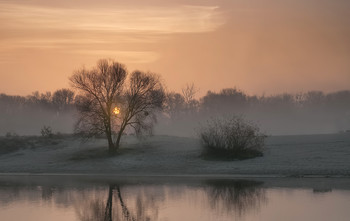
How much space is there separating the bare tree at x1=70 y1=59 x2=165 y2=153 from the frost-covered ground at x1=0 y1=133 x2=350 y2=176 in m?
3.09

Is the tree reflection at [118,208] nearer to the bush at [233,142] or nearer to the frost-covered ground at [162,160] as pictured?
the frost-covered ground at [162,160]

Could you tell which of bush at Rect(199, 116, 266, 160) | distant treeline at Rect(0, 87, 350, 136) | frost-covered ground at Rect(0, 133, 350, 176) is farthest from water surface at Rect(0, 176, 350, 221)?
distant treeline at Rect(0, 87, 350, 136)

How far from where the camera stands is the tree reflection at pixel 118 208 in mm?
24102

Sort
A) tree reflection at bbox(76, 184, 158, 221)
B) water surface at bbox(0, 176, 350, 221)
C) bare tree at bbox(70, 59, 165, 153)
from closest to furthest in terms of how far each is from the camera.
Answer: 1. tree reflection at bbox(76, 184, 158, 221)
2. water surface at bbox(0, 176, 350, 221)
3. bare tree at bbox(70, 59, 165, 153)

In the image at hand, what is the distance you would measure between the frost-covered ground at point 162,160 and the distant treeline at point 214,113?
10040 centimetres

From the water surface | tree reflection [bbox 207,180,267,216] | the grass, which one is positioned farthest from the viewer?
the grass

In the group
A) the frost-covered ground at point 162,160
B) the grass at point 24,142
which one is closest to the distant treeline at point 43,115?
the grass at point 24,142

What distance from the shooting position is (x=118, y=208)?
26688mm

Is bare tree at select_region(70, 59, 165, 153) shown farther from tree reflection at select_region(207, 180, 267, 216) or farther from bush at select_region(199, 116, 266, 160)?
tree reflection at select_region(207, 180, 267, 216)

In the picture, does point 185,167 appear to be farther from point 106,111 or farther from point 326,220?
point 326,220

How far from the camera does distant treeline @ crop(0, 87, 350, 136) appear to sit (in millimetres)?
171750

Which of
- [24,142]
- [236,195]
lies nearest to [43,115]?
[24,142]

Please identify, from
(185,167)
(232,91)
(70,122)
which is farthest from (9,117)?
(185,167)

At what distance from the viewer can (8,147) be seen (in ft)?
220
